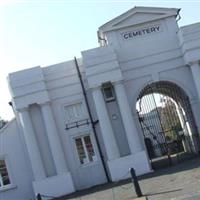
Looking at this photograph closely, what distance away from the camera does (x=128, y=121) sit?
27781 mm

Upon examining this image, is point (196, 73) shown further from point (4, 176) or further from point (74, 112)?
point (4, 176)

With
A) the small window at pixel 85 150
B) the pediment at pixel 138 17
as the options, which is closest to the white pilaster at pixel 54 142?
the small window at pixel 85 150

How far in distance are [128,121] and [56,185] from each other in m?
5.01

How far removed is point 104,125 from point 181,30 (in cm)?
646

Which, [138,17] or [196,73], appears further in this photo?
[138,17]

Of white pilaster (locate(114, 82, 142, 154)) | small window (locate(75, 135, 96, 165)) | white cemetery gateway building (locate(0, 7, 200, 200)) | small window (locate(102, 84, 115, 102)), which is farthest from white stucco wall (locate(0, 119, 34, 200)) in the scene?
white pilaster (locate(114, 82, 142, 154))

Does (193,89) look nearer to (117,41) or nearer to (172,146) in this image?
(117,41)

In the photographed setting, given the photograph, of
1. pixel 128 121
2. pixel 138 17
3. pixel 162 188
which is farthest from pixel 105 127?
pixel 162 188

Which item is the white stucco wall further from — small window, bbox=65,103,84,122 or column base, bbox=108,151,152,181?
column base, bbox=108,151,152,181

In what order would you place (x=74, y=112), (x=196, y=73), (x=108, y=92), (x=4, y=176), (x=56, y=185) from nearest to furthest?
1. (x=56, y=185)
2. (x=196, y=73)
3. (x=108, y=92)
4. (x=74, y=112)
5. (x=4, y=176)

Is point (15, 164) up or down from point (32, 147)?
down

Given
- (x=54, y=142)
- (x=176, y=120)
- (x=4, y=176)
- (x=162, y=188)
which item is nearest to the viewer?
(x=162, y=188)

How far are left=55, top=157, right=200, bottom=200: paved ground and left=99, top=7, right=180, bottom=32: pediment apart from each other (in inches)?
328

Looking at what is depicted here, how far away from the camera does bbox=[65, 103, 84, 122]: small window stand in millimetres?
29172
